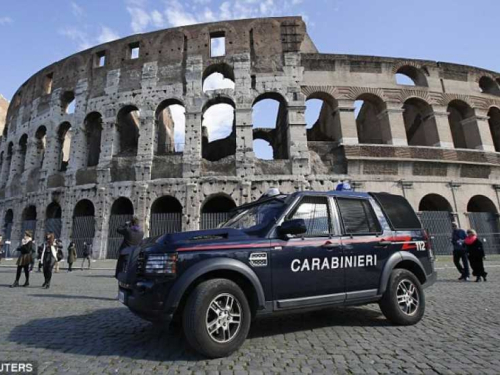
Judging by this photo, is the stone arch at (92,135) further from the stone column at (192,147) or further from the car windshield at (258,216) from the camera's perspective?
the car windshield at (258,216)

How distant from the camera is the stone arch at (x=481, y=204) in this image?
15.3 metres

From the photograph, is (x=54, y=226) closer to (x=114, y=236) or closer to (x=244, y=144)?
(x=114, y=236)

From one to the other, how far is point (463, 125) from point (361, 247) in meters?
18.2

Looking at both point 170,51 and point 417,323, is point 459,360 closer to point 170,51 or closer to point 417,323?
point 417,323

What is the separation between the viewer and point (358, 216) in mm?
3730

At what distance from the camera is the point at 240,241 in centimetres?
295

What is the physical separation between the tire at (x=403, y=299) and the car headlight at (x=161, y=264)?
276cm

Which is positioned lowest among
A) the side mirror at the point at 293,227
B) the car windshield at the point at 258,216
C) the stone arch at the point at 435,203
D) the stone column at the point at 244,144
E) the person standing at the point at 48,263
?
the person standing at the point at 48,263

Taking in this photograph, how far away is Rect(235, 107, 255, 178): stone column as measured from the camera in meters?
14.1

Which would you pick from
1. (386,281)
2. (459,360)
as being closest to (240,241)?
(386,281)

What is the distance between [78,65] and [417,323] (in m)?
22.2

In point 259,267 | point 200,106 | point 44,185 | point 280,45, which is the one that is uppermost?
point 280,45

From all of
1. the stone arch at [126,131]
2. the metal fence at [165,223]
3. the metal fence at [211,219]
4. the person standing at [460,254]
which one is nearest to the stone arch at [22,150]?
the stone arch at [126,131]

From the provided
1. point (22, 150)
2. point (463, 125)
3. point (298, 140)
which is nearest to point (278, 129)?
point (298, 140)
